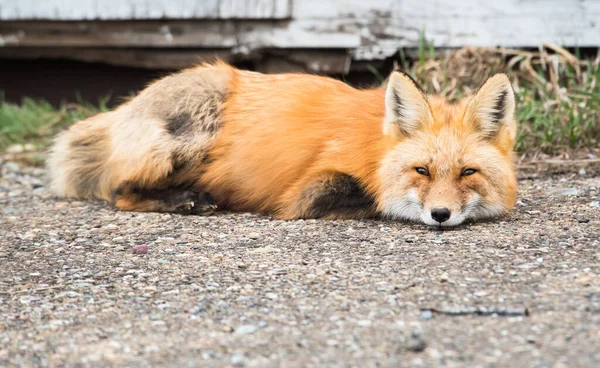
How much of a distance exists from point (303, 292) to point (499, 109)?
152cm

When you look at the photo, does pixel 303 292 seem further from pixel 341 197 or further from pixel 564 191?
pixel 564 191

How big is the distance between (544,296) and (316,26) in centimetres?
397

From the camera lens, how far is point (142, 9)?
6113mm

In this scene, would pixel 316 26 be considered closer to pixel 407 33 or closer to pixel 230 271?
pixel 407 33

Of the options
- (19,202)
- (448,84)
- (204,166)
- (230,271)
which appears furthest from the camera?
(448,84)

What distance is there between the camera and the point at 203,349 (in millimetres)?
2215

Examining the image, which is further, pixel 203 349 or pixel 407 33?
pixel 407 33

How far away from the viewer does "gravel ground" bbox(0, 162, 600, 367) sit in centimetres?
217

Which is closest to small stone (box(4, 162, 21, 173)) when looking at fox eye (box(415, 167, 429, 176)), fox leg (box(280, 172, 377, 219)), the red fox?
the red fox

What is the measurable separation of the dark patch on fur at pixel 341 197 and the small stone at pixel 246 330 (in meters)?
1.38

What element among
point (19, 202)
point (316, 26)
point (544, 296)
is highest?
point (316, 26)

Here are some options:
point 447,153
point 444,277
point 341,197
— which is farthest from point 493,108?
point 444,277

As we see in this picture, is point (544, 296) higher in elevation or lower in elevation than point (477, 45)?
lower

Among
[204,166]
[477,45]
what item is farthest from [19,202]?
[477,45]
